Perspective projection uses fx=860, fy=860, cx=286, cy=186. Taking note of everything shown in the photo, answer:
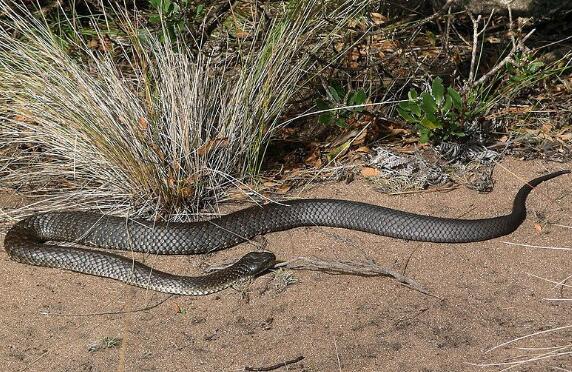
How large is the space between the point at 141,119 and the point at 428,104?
228 cm

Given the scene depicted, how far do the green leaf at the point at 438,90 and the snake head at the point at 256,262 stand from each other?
1999 millimetres

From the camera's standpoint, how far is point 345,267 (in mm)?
5910

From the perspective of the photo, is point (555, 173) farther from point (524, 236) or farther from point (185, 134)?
point (185, 134)

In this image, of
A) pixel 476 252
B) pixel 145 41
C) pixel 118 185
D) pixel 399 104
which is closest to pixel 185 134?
pixel 118 185

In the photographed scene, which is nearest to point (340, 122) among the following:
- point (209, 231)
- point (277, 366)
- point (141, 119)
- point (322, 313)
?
point (209, 231)

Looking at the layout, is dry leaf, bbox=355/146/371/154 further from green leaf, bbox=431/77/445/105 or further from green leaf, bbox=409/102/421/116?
green leaf, bbox=431/77/445/105

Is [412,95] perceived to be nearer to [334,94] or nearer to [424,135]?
[424,135]

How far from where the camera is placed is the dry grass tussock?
21.2ft

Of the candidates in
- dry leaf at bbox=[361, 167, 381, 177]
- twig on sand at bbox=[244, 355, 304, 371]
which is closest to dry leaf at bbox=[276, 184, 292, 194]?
dry leaf at bbox=[361, 167, 381, 177]

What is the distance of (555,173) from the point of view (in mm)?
6949

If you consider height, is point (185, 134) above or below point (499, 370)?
above

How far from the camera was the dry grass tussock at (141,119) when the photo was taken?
21.2 feet

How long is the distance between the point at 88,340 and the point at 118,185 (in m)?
1.66

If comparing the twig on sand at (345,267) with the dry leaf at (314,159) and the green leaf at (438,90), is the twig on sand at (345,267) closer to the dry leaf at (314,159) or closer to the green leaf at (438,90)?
the dry leaf at (314,159)
